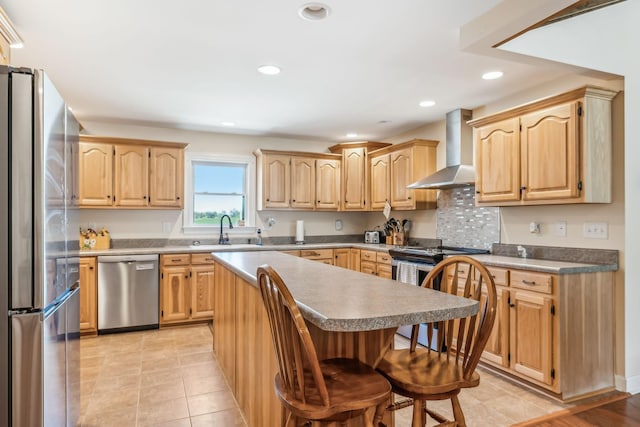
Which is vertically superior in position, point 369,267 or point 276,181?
point 276,181

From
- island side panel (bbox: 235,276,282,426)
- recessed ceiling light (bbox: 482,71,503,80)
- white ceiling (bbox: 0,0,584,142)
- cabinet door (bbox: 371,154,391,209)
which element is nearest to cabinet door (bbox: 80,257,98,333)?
white ceiling (bbox: 0,0,584,142)

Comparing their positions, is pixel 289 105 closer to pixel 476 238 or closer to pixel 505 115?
pixel 505 115

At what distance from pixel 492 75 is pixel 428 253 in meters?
1.69

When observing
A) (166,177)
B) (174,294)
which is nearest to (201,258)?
(174,294)

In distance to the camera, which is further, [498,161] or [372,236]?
[372,236]

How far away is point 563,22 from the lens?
276 centimetres

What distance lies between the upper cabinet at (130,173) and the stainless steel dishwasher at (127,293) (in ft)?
2.39

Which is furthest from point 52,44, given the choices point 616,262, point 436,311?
point 616,262

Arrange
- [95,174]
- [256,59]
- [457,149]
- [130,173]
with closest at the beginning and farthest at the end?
[256,59]
[457,149]
[95,174]
[130,173]

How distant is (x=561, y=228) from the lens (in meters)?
3.30

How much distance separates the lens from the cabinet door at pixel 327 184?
18.4ft

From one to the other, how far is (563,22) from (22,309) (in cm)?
356

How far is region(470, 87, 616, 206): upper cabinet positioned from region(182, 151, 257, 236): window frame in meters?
3.20

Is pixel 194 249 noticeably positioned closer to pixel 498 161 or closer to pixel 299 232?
pixel 299 232
